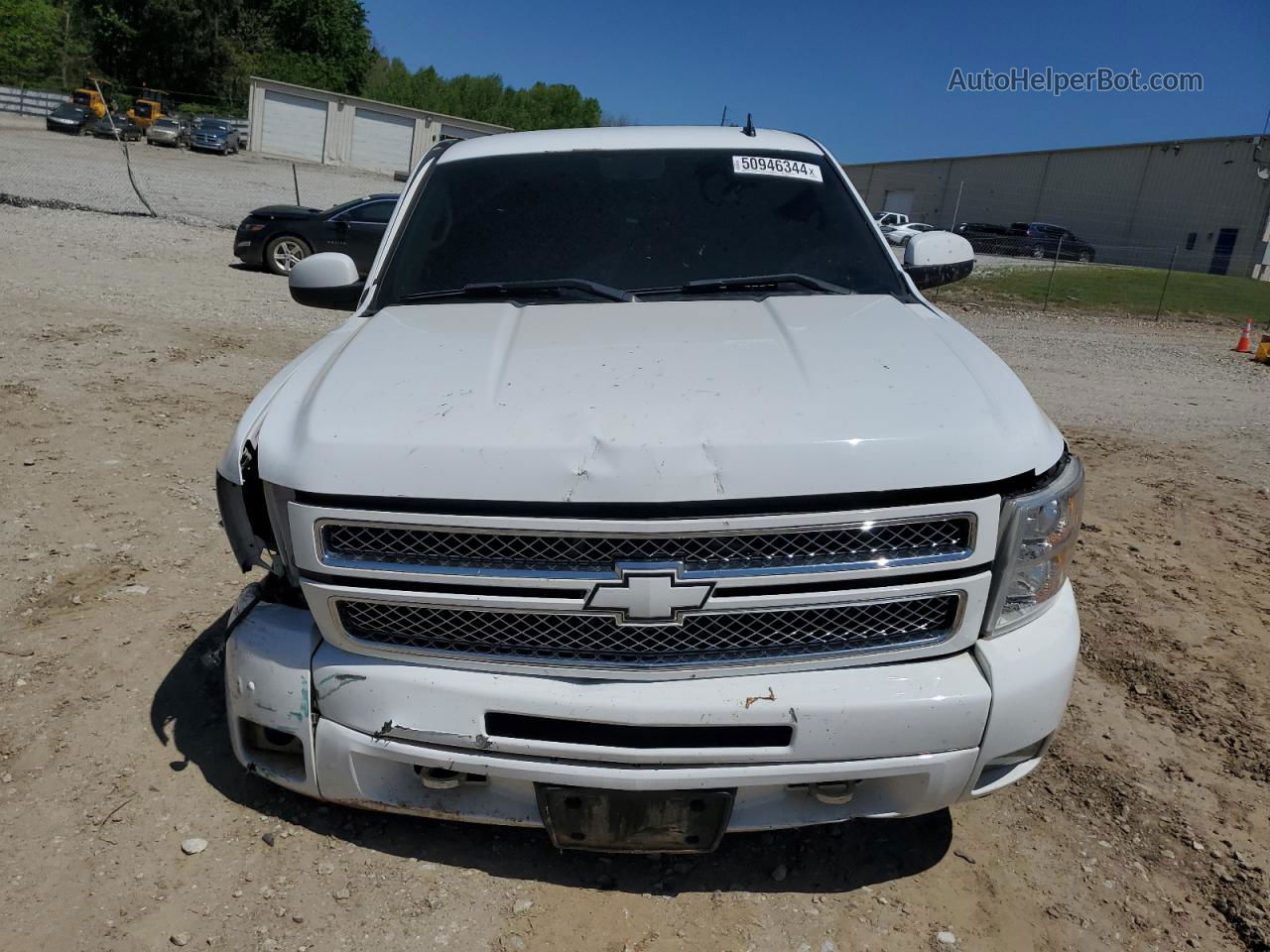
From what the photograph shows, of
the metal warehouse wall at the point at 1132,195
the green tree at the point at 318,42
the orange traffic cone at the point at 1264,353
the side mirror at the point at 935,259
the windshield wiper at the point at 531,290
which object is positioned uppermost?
the green tree at the point at 318,42

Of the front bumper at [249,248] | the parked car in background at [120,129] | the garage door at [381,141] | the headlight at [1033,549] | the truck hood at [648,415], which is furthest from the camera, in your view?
the garage door at [381,141]

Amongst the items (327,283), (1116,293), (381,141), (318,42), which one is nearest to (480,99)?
(318,42)

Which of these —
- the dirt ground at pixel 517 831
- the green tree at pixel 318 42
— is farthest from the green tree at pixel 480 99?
the dirt ground at pixel 517 831

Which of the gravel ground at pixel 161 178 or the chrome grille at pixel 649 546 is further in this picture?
the gravel ground at pixel 161 178

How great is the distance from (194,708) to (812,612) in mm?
2210

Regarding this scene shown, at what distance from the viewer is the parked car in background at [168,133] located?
39656 millimetres

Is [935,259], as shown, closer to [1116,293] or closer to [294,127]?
[1116,293]

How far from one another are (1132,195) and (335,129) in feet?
A: 129

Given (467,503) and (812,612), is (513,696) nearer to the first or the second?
(467,503)

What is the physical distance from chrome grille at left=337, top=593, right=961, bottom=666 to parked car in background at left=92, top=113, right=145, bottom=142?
43.6 meters

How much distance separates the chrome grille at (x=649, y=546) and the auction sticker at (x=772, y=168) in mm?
1937

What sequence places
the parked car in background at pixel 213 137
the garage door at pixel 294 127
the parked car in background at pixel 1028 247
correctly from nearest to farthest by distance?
the parked car in background at pixel 1028 247, the parked car in background at pixel 213 137, the garage door at pixel 294 127

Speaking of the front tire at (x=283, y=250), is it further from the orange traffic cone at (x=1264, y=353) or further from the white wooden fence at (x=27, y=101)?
the white wooden fence at (x=27, y=101)

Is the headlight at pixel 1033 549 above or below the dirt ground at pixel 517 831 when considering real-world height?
above
